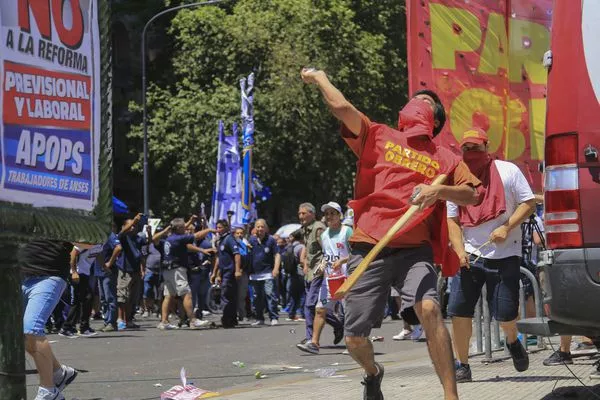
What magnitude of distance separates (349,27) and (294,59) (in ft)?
7.69

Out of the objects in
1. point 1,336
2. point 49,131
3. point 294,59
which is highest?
point 294,59

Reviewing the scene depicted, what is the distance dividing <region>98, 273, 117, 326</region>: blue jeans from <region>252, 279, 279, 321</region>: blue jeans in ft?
9.76

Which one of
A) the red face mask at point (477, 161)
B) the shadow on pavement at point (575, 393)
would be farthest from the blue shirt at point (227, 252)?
the shadow on pavement at point (575, 393)

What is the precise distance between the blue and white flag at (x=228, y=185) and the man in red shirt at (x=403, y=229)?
17.3 m

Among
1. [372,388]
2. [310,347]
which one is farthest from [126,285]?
[372,388]

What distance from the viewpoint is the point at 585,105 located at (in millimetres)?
6516

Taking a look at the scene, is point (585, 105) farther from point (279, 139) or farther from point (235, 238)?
point (279, 139)

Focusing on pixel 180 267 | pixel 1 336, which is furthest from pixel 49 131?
pixel 180 267

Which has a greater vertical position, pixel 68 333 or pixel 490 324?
pixel 490 324

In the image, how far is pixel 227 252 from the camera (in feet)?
65.3

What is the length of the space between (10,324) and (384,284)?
4153 millimetres

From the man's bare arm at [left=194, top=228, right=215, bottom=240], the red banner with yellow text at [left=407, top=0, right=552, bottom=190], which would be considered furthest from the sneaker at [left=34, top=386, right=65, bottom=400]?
the man's bare arm at [left=194, top=228, right=215, bottom=240]

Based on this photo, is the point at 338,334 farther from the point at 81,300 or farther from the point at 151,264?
the point at 151,264

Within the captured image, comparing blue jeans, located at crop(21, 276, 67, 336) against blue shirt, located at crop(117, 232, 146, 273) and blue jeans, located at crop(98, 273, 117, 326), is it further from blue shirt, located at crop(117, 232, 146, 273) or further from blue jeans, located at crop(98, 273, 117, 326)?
blue shirt, located at crop(117, 232, 146, 273)
